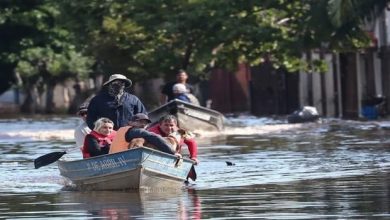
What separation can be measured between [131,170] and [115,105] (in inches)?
76.7

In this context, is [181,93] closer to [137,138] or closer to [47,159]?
[47,159]

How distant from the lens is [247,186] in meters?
20.7

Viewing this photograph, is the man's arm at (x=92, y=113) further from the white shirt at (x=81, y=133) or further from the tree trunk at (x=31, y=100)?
the tree trunk at (x=31, y=100)

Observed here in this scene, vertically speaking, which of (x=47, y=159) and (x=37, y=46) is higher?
(x=37, y=46)

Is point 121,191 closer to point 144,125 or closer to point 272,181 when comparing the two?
point 144,125

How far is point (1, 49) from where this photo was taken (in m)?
67.2

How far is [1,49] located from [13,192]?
46.9 m

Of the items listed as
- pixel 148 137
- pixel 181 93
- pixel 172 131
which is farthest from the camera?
pixel 181 93

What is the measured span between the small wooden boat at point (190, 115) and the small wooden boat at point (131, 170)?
43.1 ft

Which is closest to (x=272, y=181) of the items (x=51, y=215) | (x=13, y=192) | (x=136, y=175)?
(x=136, y=175)

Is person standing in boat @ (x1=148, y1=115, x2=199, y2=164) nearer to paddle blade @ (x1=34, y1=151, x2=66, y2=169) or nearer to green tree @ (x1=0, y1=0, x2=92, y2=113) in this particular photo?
paddle blade @ (x1=34, y1=151, x2=66, y2=169)

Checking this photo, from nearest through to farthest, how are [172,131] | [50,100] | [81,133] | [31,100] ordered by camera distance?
[172,131], [81,133], [31,100], [50,100]

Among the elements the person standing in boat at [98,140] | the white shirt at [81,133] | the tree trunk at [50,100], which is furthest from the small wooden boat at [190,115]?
the tree trunk at [50,100]

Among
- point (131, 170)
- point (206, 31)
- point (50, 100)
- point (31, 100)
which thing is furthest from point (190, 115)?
point (50, 100)
